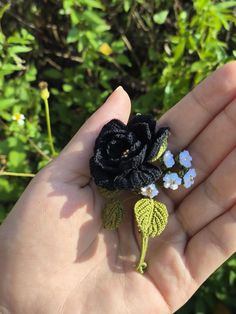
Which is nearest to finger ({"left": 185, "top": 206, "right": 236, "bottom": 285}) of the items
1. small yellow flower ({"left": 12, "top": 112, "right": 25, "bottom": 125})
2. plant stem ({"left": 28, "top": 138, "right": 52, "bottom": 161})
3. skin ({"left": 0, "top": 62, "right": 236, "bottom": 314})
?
skin ({"left": 0, "top": 62, "right": 236, "bottom": 314})

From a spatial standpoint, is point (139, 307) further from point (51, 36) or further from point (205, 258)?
point (51, 36)

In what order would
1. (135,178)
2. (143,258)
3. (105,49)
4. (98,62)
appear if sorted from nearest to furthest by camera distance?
(135,178) → (143,258) → (105,49) → (98,62)

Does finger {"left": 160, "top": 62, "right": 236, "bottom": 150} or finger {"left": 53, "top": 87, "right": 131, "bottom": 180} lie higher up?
finger {"left": 160, "top": 62, "right": 236, "bottom": 150}

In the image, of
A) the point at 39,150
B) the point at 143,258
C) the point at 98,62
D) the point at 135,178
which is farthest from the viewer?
the point at 98,62

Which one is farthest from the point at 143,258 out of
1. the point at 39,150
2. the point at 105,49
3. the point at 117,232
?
the point at 105,49

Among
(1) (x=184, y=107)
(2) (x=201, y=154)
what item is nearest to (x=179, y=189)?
(2) (x=201, y=154)

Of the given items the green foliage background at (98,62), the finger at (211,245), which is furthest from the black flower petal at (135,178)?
the green foliage background at (98,62)

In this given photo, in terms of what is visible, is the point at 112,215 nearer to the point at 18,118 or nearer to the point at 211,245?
the point at 211,245

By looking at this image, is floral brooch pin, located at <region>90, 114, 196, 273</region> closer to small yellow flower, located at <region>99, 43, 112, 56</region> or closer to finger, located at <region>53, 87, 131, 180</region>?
finger, located at <region>53, 87, 131, 180</region>
